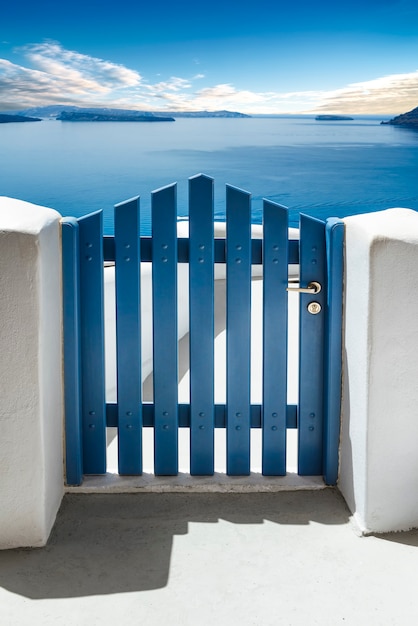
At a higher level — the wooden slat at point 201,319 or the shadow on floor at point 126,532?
the wooden slat at point 201,319

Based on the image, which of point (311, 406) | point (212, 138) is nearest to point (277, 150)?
point (212, 138)

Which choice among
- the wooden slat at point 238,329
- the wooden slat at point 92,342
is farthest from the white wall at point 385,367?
the wooden slat at point 92,342

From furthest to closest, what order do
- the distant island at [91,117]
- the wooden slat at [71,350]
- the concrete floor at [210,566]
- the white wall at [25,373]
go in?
the distant island at [91,117] → the wooden slat at [71,350] → the white wall at [25,373] → the concrete floor at [210,566]

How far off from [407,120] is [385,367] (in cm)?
3415

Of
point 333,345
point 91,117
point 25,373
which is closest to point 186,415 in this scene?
point 333,345

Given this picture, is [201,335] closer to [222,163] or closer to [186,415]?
[186,415]

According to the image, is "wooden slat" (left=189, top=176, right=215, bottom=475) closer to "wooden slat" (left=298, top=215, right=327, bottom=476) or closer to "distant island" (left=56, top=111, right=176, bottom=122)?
"wooden slat" (left=298, top=215, right=327, bottom=476)

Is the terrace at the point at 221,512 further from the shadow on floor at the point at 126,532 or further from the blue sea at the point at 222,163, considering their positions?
the blue sea at the point at 222,163

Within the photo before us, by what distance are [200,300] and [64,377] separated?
2.22 feet

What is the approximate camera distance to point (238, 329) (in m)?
3.26

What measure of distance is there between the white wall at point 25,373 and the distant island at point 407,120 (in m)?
33.6

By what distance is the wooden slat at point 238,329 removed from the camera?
125 inches

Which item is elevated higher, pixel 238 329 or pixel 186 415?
pixel 238 329

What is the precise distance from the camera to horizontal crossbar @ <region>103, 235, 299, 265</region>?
3211mm
